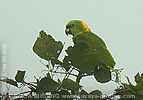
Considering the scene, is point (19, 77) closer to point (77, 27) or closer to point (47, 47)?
point (47, 47)

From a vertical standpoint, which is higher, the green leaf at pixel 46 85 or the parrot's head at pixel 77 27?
the parrot's head at pixel 77 27

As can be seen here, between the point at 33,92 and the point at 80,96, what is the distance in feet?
0.14

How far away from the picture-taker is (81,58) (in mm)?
146

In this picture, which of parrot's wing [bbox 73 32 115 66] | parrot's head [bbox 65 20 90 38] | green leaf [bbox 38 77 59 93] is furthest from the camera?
parrot's head [bbox 65 20 90 38]

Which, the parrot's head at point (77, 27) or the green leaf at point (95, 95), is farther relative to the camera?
the parrot's head at point (77, 27)

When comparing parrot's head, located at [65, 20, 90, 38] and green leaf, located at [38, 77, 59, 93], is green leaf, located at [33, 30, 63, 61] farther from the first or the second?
parrot's head, located at [65, 20, 90, 38]

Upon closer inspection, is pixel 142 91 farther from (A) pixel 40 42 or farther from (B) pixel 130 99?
(A) pixel 40 42

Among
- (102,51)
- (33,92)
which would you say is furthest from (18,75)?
(102,51)

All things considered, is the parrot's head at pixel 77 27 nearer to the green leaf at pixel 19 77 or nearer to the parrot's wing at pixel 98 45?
the parrot's wing at pixel 98 45

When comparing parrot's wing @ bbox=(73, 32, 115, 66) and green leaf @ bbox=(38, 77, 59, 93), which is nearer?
green leaf @ bbox=(38, 77, 59, 93)

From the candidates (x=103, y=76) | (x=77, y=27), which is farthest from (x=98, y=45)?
(x=77, y=27)

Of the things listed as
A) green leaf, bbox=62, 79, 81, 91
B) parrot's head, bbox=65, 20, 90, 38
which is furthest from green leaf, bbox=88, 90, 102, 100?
parrot's head, bbox=65, 20, 90, 38

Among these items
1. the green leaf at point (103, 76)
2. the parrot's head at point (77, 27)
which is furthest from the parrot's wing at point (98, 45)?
the parrot's head at point (77, 27)

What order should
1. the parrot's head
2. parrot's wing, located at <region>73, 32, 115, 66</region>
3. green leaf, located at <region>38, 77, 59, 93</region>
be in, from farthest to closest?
the parrot's head < parrot's wing, located at <region>73, 32, 115, 66</region> < green leaf, located at <region>38, 77, 59, 93</region>
